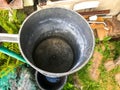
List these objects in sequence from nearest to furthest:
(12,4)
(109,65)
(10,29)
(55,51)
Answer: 1. (55,51)
2. (12,4)
3. (10,29)
4. (109,65)

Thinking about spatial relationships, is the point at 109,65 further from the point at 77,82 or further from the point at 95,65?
the point at 77,82

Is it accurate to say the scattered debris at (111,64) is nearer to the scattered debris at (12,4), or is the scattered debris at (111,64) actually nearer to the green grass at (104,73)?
the green grass at (104,73)

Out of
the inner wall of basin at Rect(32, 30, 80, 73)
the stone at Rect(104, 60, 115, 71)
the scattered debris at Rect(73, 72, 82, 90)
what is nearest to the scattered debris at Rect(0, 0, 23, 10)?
the inner wall of basin at Rect(32, 30, 80, 73)

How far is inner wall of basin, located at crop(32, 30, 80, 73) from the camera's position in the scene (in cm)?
333

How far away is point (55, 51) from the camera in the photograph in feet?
11.1

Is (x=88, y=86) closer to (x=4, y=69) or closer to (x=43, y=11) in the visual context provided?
(x=4, y=69)

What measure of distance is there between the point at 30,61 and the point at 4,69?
101cm

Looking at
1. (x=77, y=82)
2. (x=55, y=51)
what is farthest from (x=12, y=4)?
(x=77, y=82)

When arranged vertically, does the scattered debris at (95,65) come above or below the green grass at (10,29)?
below

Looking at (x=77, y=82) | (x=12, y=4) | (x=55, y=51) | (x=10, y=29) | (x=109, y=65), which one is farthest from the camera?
(x=109, y=65)

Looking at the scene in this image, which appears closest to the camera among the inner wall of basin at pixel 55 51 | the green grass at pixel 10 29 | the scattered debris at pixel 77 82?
the inner wall of basin at pixel 55 51

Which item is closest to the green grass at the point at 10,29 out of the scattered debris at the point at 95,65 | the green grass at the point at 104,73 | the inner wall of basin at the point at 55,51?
the inner wall of basin at the point at 55,51

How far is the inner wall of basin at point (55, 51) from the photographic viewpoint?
3326mm

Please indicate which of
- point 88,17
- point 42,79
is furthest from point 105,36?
point 42,79
